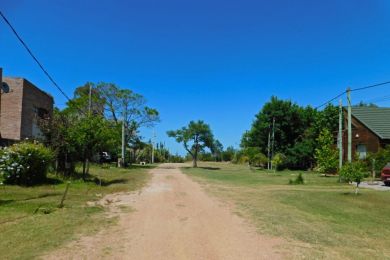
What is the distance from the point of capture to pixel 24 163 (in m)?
18.3

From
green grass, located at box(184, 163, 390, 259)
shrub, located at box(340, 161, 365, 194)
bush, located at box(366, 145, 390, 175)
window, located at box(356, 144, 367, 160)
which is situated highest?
window, located at box(356, 144, 367, 160)

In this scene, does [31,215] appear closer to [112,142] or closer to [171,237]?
[171,237]

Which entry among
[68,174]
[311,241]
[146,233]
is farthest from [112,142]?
[311,241]

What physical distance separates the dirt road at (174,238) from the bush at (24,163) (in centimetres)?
750

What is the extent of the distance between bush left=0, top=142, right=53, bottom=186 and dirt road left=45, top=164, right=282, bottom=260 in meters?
7.50

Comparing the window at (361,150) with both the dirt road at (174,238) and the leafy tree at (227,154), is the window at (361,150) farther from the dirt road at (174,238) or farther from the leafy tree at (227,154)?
the leafy tree at (227,154)

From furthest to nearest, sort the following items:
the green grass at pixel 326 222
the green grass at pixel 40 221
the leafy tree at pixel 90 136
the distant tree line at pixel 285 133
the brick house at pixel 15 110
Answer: the distant tree line at pixel 285 133 < the brick house at pixel 15 110 < the leafy tree at pixel 90 136 < the green grass at pixel 326 222 < the green grass at pixel 40 221

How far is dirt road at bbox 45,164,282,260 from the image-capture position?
6910 millimetres

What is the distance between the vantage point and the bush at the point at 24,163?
17828 millimetres

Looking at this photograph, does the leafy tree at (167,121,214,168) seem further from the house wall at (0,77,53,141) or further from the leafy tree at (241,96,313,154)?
the house wall at (0,77,53,141)

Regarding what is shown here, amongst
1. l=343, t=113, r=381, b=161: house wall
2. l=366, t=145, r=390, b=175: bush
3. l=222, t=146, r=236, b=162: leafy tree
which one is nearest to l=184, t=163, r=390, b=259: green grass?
l=366, t=145, r=390, b=175: bush

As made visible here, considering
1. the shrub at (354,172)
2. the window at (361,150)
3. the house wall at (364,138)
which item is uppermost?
the house wall at (364,138)

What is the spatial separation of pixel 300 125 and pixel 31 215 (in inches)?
2027

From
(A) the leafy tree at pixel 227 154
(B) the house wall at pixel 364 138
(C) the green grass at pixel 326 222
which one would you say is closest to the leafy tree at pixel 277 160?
(B) the house wall at pixel 364 138
